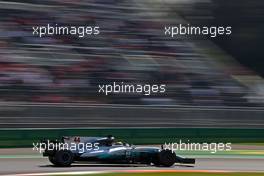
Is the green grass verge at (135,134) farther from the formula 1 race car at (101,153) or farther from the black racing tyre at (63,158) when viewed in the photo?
the black racing tyre at (63,158)

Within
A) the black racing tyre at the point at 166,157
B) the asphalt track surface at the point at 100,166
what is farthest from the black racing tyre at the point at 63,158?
the black racing tyre at the point at 166,157

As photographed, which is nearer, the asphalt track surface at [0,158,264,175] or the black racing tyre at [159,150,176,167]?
the asphalt track surface at [0,158,264,175]

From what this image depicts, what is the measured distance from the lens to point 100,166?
1302cm

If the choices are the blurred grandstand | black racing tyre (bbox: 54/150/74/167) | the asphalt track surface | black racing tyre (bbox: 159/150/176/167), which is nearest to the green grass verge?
the blurred grandstand

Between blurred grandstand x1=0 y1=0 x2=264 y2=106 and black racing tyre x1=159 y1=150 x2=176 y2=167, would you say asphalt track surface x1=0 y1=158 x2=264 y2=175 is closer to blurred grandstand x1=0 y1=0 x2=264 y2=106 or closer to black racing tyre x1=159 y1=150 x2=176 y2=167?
black racing tyre x1=159 y1=150 x2=176 y2=167

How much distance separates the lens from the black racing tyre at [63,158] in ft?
39.4

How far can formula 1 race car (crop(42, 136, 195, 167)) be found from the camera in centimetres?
1198

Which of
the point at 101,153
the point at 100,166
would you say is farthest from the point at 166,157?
the point at 100,166

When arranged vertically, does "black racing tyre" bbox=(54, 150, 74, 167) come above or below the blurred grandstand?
below

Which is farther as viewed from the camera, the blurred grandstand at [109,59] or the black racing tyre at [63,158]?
the blurred grandstand at [109,59]

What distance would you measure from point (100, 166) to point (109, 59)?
182 inches

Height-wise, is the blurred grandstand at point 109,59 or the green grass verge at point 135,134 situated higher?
the blurred grandstand at point 109,59

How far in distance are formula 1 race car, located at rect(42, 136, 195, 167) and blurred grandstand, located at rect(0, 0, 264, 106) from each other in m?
4.13

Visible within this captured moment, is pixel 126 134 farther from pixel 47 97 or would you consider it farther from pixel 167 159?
pixel 167 159
